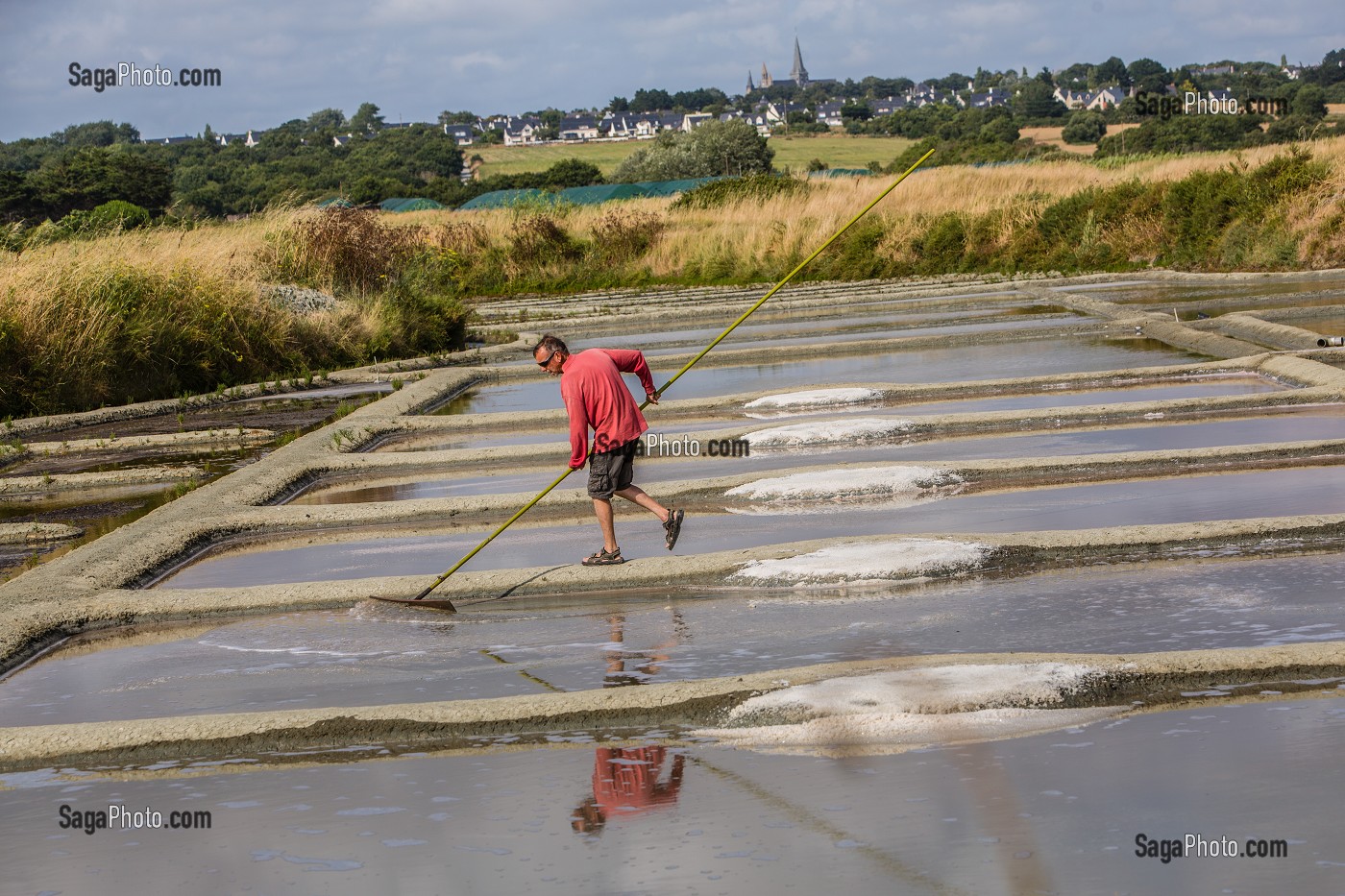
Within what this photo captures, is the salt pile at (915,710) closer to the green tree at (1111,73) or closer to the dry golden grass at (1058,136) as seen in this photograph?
the dry golden grass at (1058,136)

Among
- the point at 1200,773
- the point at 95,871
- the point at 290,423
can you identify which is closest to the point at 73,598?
the point at 95,871

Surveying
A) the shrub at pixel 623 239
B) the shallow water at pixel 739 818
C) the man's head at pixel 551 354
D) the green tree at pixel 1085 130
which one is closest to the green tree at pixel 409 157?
the green tree at pixel 1085 130

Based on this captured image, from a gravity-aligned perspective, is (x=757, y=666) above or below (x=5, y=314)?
below

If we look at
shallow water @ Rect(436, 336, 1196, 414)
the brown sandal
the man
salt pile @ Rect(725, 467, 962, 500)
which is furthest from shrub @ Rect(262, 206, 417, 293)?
the brown sandal

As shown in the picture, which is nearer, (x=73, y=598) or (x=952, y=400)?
(x=73, y=598)

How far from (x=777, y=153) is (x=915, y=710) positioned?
103m

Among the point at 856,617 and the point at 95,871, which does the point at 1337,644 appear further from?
→ the point at 95,871

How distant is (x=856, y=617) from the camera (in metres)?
6.86

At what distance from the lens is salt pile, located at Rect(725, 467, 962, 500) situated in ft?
31.6

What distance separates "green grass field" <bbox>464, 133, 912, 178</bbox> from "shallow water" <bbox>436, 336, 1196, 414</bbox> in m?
76.7

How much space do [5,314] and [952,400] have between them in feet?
35.3

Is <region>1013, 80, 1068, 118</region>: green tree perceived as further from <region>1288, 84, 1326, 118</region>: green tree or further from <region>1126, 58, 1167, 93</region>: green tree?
<region>1288, 84, 1326, 118</region>: green tree

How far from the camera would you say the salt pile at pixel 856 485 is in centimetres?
962

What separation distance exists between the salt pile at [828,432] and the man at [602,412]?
339cm
